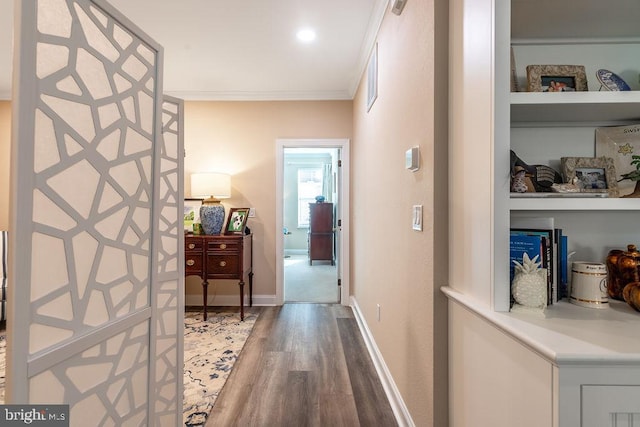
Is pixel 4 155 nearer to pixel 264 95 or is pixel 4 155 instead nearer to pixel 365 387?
pixel 264 95

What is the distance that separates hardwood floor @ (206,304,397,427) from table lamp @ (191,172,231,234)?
1.19m

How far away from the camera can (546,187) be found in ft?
3.48

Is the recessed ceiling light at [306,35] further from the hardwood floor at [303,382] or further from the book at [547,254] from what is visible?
the hardwood floor at [303,382]

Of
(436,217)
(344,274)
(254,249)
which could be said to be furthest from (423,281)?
(254,249)

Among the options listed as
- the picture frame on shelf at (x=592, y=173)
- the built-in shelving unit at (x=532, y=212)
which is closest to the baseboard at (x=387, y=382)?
the built-in shelving unit at (x=532, y=212)

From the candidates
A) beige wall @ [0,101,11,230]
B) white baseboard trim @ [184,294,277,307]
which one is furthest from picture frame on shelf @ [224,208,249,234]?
beige wall @ [0,101,11,230]

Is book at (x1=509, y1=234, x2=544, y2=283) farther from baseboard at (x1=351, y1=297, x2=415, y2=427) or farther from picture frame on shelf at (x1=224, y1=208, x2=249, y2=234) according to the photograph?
picture frame on shelf at (x1=224, y1=208, x2=249, y2=234)

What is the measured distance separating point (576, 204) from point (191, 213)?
3.57 meters

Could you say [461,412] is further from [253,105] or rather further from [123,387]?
[253,105]

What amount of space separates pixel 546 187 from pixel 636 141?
38 centimetres

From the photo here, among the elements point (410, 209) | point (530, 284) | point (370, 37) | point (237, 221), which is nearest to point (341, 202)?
point (237, 221)

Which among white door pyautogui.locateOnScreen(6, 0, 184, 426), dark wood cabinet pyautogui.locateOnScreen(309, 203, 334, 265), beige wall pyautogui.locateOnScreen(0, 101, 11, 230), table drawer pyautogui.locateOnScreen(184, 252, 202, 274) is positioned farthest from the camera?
Answer: dark wood cabinet pyautogui.locateOnScreen(309, 203, 334, 265)

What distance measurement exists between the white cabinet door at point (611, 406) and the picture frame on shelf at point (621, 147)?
69 cm

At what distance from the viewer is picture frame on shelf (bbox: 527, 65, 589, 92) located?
104cm
